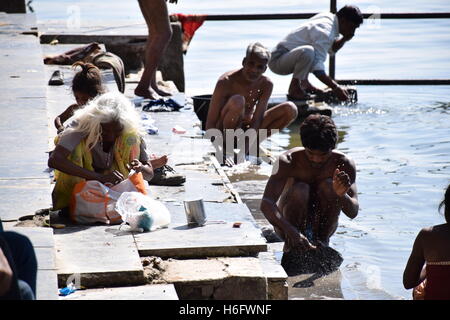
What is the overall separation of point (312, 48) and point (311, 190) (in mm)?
4323

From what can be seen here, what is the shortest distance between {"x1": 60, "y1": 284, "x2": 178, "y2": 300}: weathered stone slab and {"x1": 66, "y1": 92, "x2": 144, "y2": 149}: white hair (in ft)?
3.65

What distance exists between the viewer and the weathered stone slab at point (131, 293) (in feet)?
12.9

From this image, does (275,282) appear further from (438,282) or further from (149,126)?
(149,126)

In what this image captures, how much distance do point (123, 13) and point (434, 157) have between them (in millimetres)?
9158

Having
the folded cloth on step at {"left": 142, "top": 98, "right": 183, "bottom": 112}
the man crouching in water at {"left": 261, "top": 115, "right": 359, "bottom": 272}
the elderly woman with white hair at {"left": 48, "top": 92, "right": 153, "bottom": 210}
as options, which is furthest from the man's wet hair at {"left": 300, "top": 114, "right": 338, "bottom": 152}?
the folded cloth on step at {"left": 142, "top": 98, "right": 183, "bottom": 112}

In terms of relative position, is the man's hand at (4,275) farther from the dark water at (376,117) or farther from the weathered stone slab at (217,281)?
the dark water at (376,117)

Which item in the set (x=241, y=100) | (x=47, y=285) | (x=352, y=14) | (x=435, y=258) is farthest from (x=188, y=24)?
(x=47, y=285)

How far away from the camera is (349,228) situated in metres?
6.29

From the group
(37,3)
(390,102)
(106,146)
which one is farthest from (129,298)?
(37,3)

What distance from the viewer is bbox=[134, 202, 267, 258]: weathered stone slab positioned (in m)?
4.52

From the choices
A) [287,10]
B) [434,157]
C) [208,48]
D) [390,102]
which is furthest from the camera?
[287,10]

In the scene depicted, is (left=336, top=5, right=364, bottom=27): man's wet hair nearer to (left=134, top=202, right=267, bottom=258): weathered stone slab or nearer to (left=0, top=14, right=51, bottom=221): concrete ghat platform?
(left=0, top=14, right=51, bottom=221): concrete ghat platform

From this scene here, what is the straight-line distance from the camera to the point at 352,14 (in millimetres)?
9672
